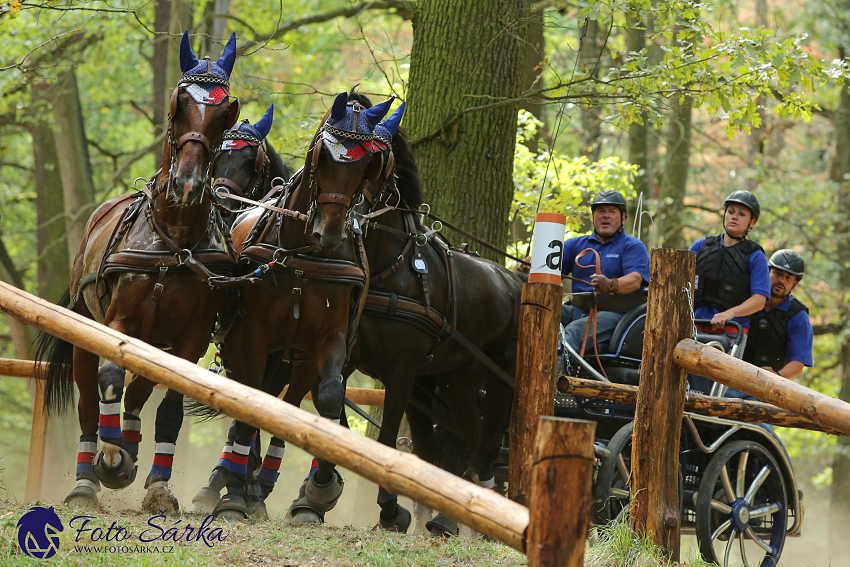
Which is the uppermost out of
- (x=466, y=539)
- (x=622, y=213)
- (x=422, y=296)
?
(x=622, y=213)

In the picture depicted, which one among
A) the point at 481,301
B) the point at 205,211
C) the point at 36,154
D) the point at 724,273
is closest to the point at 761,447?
the point at 724,273

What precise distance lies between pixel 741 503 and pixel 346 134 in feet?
12.2

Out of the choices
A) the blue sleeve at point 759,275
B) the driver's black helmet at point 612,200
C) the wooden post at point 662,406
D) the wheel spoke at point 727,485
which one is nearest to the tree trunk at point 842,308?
the blue sleeve at point 759,275

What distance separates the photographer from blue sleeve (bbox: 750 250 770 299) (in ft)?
19.3

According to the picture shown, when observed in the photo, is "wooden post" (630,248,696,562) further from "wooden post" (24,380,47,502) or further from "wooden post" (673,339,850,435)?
"wooden post" (24,380,47,502)

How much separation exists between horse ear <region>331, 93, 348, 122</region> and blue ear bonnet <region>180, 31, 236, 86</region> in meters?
0.56

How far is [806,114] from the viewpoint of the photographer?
733 centimetres

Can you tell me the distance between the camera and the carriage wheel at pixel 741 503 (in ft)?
17.9

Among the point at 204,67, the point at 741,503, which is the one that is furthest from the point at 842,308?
the point at 204,67

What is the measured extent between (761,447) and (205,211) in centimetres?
415

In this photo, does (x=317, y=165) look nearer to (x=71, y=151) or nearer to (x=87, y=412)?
(x=87, y=412)

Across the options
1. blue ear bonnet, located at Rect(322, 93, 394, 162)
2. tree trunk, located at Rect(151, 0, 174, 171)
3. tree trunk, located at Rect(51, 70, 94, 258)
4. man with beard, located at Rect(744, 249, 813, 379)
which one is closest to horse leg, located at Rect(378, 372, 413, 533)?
blue ear bonnet, located at Rect(322, 93, 394, 162)

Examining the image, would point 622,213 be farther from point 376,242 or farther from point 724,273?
point 376,242

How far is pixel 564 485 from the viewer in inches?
99.3
